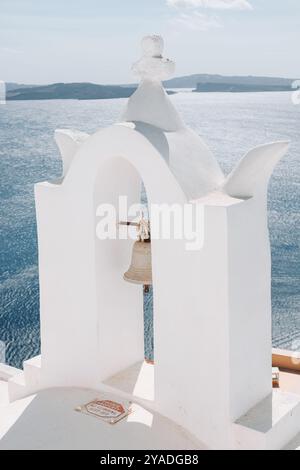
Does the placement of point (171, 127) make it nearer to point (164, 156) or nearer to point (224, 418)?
point (164, 156)

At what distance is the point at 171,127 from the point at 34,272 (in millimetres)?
25151

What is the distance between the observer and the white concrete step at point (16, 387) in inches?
269

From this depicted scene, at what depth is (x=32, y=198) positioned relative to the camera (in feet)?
135

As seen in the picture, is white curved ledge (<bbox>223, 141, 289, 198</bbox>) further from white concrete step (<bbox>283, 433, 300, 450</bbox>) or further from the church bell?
white concrete step (<bbox>283, 433, 300, 450</bbox>)

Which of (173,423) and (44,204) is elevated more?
(44,204)

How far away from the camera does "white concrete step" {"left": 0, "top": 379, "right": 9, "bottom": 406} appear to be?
6.98 m

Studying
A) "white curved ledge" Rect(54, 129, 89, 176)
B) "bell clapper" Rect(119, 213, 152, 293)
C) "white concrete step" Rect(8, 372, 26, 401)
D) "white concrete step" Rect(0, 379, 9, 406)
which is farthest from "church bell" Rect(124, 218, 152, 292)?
"white concrete step" Rect(0, 379, 9, 406)

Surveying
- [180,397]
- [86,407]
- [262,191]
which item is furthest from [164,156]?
[86,407]

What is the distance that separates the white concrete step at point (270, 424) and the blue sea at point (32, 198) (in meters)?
15.7

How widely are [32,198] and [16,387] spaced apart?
115ft

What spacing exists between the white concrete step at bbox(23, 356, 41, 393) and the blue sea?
48.1ft

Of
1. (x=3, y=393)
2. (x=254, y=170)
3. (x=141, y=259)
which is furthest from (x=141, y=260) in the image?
(x=3, y=393)

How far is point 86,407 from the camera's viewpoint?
604 centimetres

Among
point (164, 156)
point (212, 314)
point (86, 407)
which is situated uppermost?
point (164, 156)
